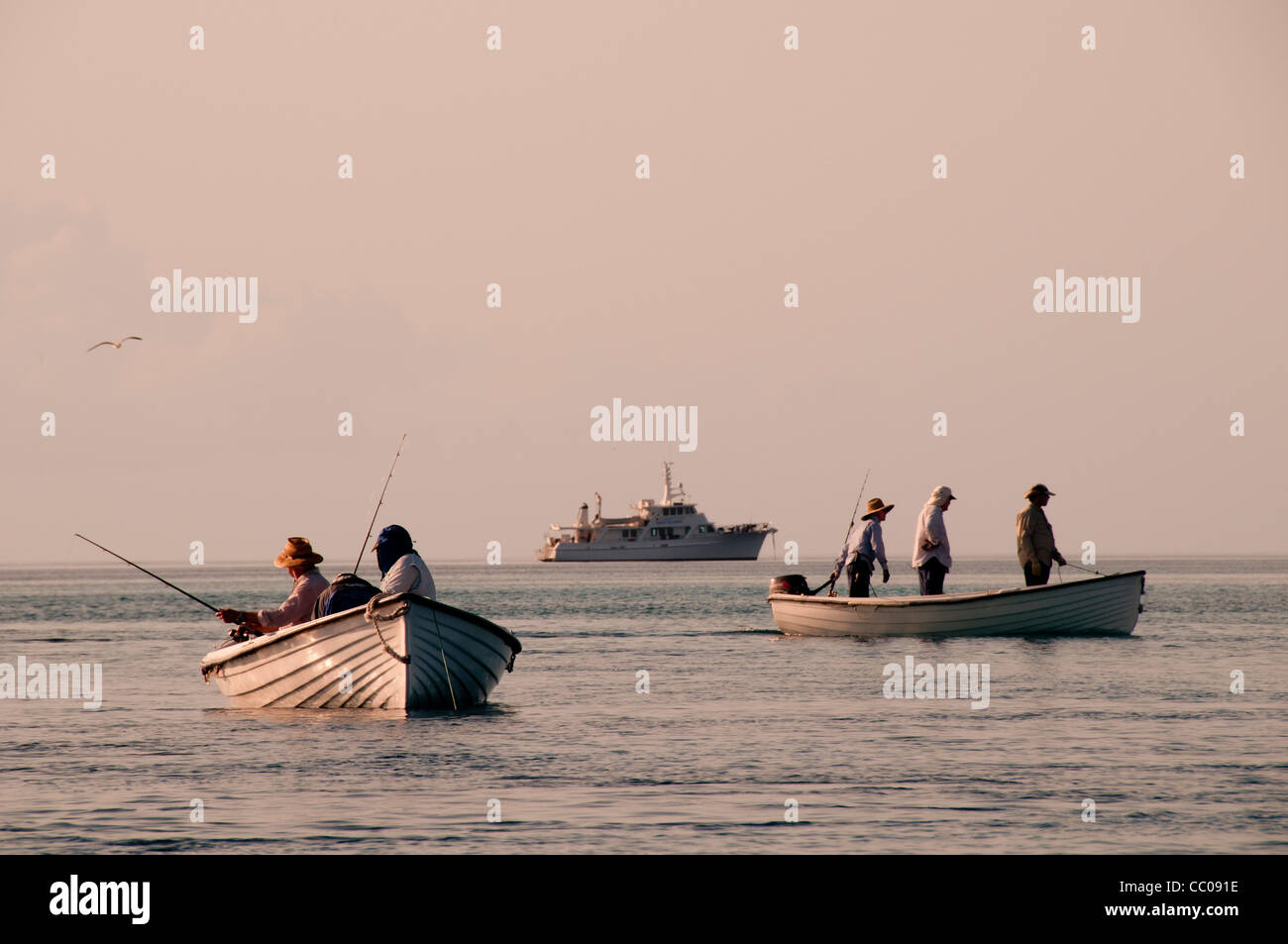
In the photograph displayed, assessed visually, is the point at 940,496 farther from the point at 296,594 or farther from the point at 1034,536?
the point at 296,594

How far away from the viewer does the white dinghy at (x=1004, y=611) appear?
23891mm

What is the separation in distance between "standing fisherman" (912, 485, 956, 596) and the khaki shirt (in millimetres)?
1186

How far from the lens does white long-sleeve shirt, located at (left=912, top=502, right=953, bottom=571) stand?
23.5 meters

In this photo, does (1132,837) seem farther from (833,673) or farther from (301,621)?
(833,673)

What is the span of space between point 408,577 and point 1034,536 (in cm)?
1190

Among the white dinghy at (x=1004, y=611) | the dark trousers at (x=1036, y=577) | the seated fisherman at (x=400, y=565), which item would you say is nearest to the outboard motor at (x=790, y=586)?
the white dinghy at (x=1004, y=611)

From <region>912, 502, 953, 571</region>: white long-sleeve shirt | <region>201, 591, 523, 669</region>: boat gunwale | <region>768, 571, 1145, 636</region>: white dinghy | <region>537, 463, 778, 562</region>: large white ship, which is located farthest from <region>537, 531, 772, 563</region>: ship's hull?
<region>201, 591, 523, 669</region>: boat gunwale

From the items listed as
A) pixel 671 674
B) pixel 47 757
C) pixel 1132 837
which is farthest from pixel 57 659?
pixel 1132 837

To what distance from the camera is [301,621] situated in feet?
54.9

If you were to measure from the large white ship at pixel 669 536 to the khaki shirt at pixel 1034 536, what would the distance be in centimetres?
12205

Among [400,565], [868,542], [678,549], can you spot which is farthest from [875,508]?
[678,549]

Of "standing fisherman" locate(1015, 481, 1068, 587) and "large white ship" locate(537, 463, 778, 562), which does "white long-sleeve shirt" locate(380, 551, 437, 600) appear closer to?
"standing fisherman" locate(1015, 481, 1068, 587)

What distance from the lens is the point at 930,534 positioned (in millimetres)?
23594
